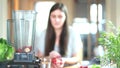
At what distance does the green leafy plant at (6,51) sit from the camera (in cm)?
147

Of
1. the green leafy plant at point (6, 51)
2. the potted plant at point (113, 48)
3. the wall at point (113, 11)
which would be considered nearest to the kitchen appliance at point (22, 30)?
the green leafy plant at point (6, 51)

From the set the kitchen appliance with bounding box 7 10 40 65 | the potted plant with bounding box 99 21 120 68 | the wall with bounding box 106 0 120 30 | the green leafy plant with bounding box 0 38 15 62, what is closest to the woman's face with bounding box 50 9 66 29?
the wall with bounding box 106 0 120 30

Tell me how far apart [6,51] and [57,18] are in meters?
0.71

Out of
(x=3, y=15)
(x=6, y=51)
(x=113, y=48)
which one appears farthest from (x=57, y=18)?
(x=113, y=48)

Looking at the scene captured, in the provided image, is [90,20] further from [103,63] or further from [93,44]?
[103,63]

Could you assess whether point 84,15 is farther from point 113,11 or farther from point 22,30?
point 22,30

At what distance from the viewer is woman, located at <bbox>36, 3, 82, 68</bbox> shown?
207cm

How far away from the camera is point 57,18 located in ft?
6.89

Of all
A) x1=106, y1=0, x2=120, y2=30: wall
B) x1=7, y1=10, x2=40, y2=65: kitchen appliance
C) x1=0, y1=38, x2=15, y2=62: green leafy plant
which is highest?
x1=106, y1=0, x2=120, y2=30: wall

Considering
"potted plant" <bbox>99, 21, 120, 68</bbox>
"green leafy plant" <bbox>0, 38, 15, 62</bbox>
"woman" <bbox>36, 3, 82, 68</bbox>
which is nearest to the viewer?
"potted plant" <bbox>99, 21, 120, 68</bbox>

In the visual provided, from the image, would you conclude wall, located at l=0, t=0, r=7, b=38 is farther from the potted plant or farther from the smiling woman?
the potted plant

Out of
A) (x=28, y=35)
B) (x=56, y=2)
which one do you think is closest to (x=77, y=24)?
(x=56, y=2)

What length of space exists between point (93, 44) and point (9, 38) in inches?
32.0

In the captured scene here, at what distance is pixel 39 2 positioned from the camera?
6.99 ft
